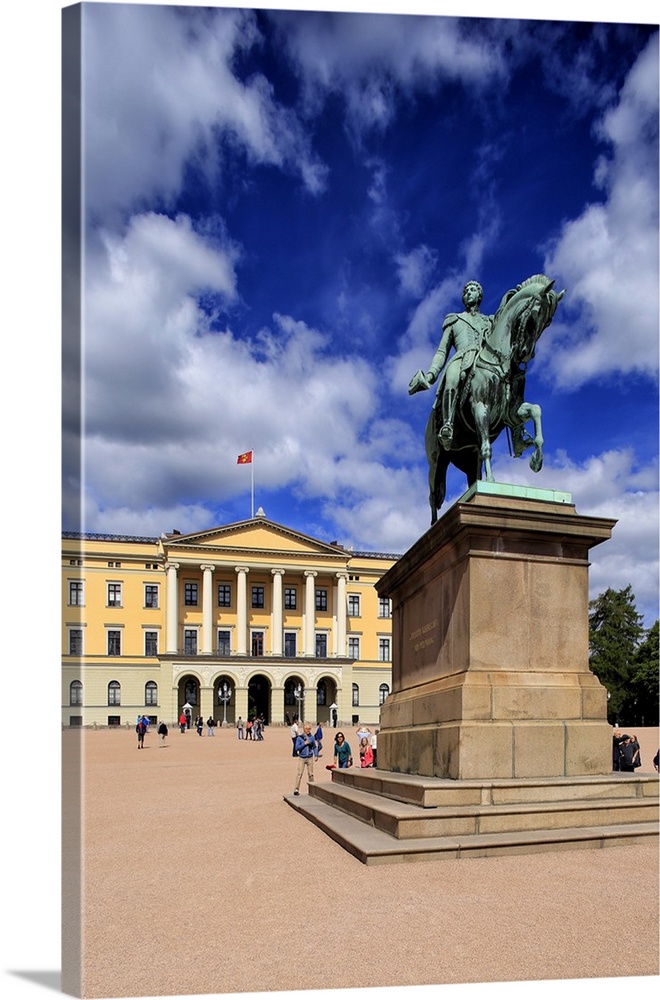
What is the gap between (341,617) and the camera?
81750 millimetres

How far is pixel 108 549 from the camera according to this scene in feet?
254

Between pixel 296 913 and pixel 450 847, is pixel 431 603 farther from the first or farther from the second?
pixel 296 913

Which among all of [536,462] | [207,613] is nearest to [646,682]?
[207,613]

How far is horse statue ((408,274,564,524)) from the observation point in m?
10.1

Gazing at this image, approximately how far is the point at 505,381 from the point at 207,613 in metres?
69.2

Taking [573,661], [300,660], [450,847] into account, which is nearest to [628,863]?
[450,847]

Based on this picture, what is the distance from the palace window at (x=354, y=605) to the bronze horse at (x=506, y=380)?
74680mm

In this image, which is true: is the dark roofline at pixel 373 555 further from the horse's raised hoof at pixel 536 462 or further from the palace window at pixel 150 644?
the horse's raised hoof at pixel 536 462

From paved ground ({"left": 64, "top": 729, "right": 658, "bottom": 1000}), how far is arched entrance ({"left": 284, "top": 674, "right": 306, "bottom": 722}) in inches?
2793

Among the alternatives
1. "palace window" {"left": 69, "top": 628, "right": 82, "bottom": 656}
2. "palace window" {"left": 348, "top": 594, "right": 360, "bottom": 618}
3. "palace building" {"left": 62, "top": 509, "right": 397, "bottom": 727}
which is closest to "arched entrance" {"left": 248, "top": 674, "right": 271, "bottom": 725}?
"palace building" {"left": 62, "top": 509, "right": 397, "bottom": 727}

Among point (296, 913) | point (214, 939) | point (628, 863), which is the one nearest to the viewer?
point (214, 939)

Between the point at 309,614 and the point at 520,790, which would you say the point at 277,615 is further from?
the point at 520,790

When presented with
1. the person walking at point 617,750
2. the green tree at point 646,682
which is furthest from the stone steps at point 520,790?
the green tree at point 646,682
